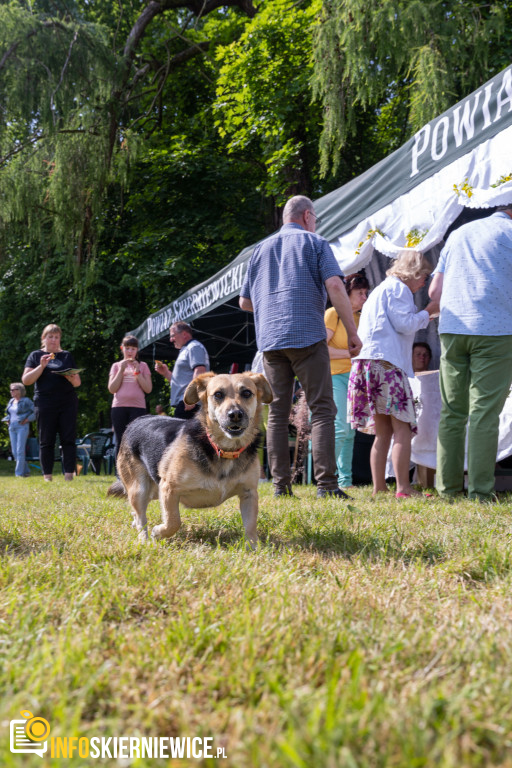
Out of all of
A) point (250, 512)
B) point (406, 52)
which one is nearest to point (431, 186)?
point (406, 52)

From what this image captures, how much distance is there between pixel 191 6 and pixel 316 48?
8102 millimetres

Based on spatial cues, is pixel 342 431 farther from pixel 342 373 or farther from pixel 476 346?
pixel 476 346

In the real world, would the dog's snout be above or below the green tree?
below

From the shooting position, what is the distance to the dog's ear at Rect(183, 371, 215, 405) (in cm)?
312

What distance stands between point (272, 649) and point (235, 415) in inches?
62.1

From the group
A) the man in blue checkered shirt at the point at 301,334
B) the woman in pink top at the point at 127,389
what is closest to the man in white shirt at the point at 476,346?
the man in blue checkered shirt at the point at 301,334

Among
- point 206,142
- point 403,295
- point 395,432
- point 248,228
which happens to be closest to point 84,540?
point 395,432

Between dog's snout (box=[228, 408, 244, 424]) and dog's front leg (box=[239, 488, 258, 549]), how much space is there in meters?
0.36

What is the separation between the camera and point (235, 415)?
2.78m

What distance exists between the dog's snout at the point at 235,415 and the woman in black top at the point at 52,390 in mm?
5018

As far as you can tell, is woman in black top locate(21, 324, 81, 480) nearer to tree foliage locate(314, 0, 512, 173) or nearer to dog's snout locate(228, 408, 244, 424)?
tree foliage locate(314, 0, 512, 173)

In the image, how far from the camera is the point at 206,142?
13.9 m
